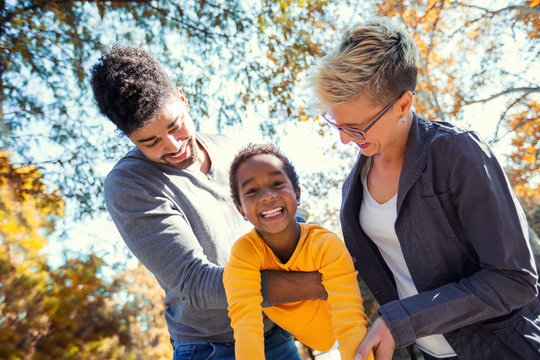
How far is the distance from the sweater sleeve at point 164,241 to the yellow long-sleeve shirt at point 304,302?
0.13 metres

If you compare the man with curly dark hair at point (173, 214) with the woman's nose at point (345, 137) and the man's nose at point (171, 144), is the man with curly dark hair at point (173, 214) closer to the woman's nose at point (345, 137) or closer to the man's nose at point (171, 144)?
the man's nose at point (171, 144)

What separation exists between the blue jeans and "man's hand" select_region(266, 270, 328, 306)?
0.46 m

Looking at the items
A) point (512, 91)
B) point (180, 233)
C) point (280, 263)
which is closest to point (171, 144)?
point (180, 233)

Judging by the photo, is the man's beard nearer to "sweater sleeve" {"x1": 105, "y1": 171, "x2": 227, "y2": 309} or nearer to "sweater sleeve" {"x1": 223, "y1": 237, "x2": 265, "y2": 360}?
"sweater sleeve" {"x1": 105, "y1": 171, "x2": 227, "y2": 309}

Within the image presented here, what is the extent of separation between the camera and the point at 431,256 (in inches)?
60.8

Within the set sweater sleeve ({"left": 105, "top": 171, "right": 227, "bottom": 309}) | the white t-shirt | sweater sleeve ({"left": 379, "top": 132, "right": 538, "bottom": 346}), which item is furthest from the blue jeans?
sweater sleeve ({"left": 379, "top": 132, "right": 538, "bottom": 346})

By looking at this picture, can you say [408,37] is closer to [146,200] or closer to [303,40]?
[146,200]

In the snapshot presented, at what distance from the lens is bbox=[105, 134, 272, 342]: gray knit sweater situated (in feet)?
5.90

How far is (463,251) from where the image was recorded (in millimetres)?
1486

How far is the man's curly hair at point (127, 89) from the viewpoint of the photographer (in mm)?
1950

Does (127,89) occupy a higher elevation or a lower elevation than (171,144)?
higher

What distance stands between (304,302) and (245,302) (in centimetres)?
38

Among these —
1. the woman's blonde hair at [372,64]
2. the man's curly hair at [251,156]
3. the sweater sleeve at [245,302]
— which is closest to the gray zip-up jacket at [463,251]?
the woman's blonde hair at [372,64]

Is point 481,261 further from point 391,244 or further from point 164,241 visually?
point 164,241
